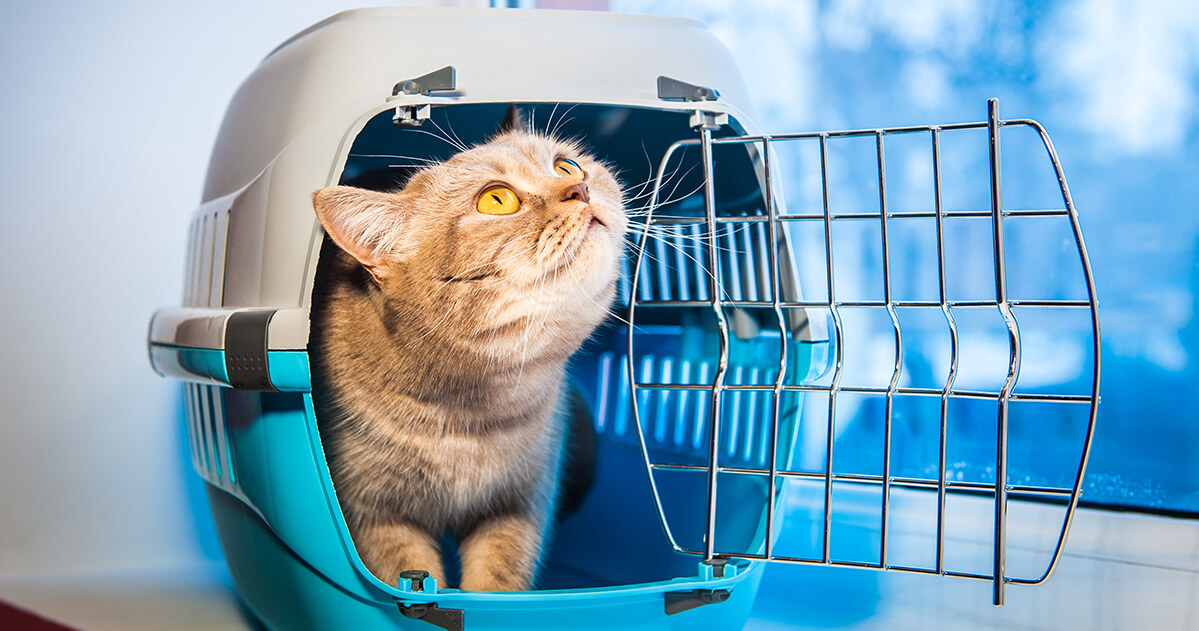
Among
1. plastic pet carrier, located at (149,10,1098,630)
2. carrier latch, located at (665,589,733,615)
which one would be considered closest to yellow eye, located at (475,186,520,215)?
plastic pet carrier, located at (149,10,1098,630)

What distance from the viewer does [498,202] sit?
1.00 m

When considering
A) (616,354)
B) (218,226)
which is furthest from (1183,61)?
(218,226)

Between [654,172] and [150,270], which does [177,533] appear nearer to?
[150,270]

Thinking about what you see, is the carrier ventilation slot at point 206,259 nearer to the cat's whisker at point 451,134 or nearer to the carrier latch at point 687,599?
→ the cat's whisker at point 451,134

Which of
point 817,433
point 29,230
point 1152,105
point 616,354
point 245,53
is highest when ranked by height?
point 245,53

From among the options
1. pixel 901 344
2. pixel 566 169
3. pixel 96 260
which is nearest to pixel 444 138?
pixel 566 169

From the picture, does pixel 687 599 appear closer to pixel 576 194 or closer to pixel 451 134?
pixel 576 194

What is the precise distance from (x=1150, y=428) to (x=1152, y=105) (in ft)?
2.03

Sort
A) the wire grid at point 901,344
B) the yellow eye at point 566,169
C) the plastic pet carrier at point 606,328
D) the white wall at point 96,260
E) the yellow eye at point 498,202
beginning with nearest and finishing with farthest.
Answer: the wire grid at point 901,344 → the plastic pet carrier at point 606,328 → the yellow eye at point 498,202 → the yellow eye at point 566,169 → the white wall at point 96,260

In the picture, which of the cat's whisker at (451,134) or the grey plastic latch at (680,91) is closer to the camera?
the grey plastic latch at (680,91)

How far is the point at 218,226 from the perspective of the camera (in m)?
1.14

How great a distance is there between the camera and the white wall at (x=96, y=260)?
1.55m

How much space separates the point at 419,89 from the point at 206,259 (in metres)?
0.44

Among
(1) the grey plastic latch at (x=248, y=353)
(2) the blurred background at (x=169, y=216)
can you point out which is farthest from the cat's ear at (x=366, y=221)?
(2) the blurred background at (x=169, y=216)
